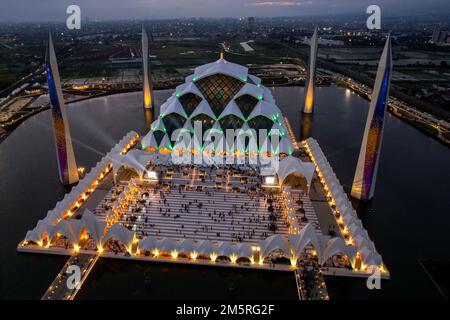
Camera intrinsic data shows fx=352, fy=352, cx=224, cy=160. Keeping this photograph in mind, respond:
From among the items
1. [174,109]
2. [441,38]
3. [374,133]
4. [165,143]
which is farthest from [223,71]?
[441,38]

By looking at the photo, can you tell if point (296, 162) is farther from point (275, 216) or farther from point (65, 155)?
point (65, 155)

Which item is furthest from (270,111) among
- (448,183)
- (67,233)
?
(67,233)

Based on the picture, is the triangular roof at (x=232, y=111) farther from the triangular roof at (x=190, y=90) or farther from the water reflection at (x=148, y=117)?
the water reflection at (x=148, y=117)

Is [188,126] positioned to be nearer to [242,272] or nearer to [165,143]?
[165,143]

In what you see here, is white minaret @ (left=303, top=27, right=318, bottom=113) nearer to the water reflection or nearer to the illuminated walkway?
the water reflection

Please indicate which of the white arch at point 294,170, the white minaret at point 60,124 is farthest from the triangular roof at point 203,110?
the white minaret at point 60,124
